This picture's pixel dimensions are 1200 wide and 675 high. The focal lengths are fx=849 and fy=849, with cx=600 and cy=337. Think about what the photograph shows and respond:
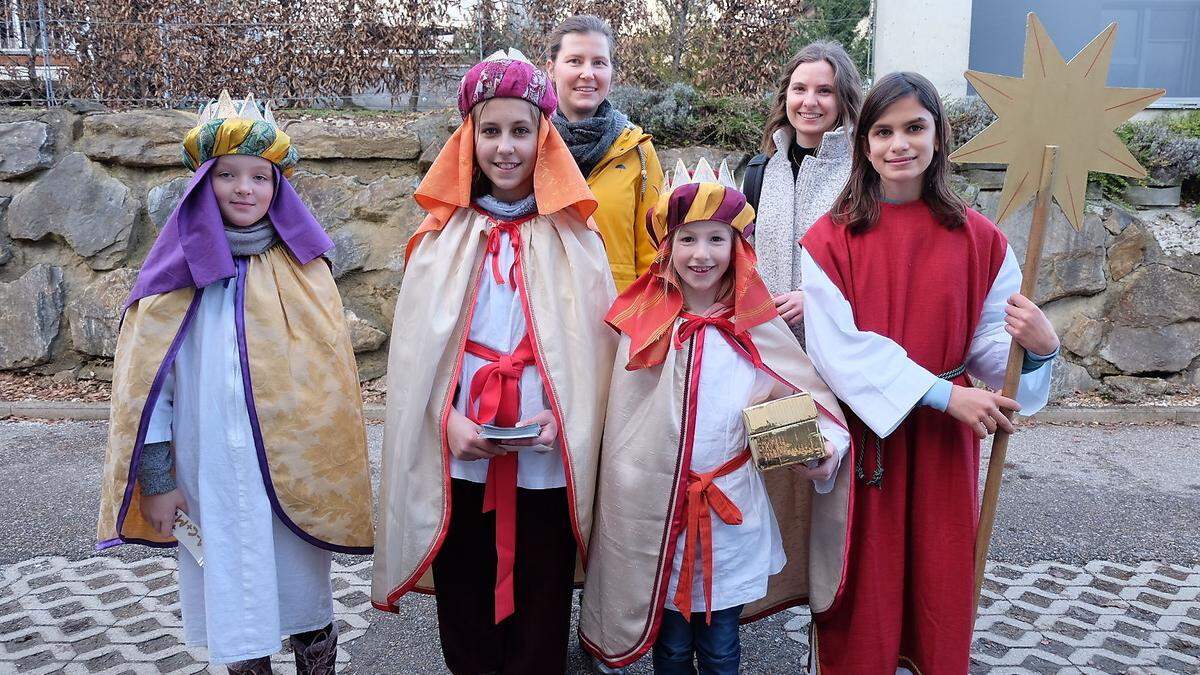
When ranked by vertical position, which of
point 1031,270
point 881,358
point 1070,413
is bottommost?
point 1070,413

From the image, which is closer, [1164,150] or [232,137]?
[232,137]

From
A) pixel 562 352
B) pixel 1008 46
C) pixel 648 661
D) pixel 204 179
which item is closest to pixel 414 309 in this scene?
A: pixel 562 352

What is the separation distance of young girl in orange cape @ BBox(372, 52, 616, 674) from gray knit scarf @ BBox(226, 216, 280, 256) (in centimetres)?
41

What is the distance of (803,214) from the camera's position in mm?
2994

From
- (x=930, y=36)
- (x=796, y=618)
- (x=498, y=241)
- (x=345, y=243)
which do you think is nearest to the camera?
(x=498, y=241)

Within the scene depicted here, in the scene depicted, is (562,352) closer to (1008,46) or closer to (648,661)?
(648,661)

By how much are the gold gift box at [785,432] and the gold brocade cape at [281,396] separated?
46.2 inches

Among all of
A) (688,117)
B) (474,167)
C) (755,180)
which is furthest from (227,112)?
(688,117)

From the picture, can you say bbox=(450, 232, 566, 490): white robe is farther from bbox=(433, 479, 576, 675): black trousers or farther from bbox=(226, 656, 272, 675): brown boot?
bbox=(226, 656, 272, 675): brown boot

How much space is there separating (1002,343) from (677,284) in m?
0.94

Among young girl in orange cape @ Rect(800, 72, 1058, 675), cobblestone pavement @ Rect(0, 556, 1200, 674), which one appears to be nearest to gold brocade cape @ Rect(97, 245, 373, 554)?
cobblestone pavement @ Rect(0, 556, 1200, 674)

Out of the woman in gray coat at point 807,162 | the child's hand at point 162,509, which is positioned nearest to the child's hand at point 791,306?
the woman in gray coat at point 807,162

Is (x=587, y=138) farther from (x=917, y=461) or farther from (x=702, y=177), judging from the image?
(x=917, y=461)

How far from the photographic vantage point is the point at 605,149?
3.16 m
